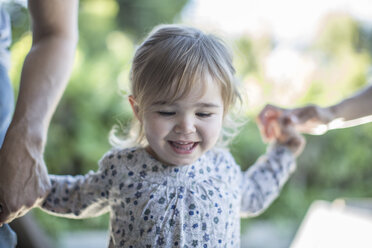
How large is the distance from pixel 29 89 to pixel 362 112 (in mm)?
1103

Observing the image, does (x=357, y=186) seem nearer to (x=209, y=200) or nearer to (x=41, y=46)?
(x=209, y=200)

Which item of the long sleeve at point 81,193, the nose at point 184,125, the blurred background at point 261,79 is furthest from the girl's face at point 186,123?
the blurred background at point 261,79

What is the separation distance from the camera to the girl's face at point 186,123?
3.13 ft

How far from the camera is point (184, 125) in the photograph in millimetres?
949

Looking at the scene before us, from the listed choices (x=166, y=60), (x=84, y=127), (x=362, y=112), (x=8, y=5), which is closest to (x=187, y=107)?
(x=166, y=60)

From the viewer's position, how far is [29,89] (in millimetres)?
1007

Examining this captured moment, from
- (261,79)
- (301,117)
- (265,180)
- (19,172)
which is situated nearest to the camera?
(19,172)

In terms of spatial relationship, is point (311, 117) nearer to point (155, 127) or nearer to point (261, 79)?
point (155, 127)

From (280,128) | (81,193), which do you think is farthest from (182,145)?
(280,128)

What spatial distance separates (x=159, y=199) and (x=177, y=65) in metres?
0.35

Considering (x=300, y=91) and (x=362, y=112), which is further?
(x=300, y=91)

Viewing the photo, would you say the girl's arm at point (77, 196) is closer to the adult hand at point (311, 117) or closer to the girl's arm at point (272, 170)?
the girl's arm at point (272, 170)

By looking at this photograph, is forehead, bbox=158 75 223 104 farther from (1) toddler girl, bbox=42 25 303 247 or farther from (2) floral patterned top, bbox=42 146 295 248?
(2) floral patterned top, bbox=42 146 295 248

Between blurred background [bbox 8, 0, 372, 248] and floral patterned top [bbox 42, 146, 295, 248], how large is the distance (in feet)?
8.78
